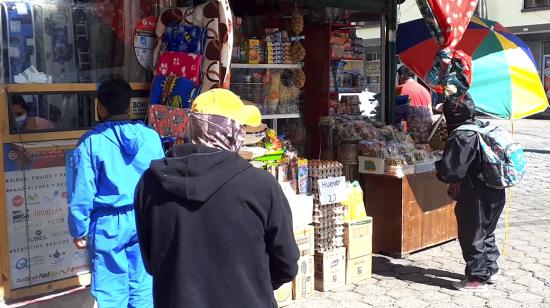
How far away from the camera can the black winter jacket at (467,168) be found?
190 inches

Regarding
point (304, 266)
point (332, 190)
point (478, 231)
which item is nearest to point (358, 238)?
point (332, 190)

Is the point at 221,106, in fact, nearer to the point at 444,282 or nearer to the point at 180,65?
the point at 180,65

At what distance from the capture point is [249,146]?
4.74 metres

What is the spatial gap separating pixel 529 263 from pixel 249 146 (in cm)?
296

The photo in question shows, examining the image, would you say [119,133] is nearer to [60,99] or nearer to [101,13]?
[60,99]

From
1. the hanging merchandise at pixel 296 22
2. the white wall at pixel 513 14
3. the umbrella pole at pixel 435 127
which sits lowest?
the umbrella pole at pixel 435 127

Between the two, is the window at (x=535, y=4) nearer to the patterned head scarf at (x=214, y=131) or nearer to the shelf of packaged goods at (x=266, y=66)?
the shelf of packaged goods at (x=266, y=66)

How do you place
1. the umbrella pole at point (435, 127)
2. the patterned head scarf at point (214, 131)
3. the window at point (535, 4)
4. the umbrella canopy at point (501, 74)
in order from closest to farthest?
the patterned head scarf at point (214, 131), the umbrella canopy at point (501, 74), the umbrella pole at point (435, 127), the window at point (535, 4)

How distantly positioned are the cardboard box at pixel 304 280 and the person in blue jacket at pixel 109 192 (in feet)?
5.60

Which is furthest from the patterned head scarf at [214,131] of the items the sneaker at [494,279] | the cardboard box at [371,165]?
the cardboard box at [371,165]

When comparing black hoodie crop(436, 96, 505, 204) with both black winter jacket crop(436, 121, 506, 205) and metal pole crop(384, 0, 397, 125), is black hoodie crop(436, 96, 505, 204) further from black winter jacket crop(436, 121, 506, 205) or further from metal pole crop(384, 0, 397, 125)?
metal pole crop(384, 0, 397, 125)

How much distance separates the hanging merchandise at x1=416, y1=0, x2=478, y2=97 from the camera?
16.4 feet

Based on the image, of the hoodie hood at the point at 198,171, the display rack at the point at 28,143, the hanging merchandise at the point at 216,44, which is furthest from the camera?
the hanging merchandise at the point at 216,44

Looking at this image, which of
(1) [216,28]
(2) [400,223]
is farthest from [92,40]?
(2) [400,223]
